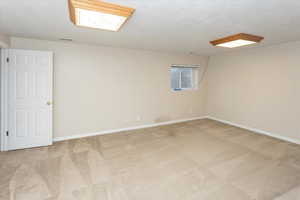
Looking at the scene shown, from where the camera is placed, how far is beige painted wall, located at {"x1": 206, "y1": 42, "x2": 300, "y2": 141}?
12.0 feet

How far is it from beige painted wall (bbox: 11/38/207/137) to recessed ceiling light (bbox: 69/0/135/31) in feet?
6.05

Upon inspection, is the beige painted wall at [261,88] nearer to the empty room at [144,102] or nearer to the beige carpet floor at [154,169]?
the empty room at [144,102]

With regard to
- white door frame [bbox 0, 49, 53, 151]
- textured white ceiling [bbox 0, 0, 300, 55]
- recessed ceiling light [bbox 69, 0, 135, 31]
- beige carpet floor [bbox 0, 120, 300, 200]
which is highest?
textured white ceiling [bbox 0, 0, 300, 55]

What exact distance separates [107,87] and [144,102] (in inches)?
47.2

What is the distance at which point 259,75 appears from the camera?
13.9 ft

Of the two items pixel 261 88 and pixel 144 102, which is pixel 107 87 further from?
pixel 261 88

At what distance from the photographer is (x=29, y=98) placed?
3.23 meters

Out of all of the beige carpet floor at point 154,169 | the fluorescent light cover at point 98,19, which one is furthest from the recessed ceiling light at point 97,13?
the beige carpet floor at point 154,169

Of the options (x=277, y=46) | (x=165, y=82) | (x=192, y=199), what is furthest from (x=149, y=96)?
(x=277, y=46)

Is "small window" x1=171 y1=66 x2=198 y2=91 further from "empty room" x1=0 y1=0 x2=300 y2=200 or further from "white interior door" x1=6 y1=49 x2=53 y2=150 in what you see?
"white interior door" x1=6 y1=49 x2=53 y2=150

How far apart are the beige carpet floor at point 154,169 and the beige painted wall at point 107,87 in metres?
0.58

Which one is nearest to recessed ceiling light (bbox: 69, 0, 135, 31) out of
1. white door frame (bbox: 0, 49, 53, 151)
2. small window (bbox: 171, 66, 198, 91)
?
white door frame (bbox: 0, 49, 53, 151)

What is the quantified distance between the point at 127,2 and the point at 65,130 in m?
3.31

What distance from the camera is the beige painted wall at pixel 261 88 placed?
12.0 feet
